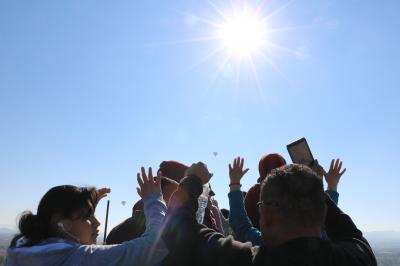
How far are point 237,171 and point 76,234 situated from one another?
166 cm

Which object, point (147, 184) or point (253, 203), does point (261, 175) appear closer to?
point (253, 203)

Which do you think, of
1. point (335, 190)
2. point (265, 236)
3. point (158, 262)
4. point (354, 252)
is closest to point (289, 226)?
point (265, 236)

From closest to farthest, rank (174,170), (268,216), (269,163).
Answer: (268,216)
(269,163)
(174,170)

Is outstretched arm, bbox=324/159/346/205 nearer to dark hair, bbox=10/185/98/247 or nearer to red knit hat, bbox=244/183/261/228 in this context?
red knit hat, bbox=244/183/261/228

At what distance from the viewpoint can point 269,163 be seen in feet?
13.9

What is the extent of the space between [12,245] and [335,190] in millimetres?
3176

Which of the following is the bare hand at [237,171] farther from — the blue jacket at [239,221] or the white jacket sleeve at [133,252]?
the white jacket sleeve at [133,252]

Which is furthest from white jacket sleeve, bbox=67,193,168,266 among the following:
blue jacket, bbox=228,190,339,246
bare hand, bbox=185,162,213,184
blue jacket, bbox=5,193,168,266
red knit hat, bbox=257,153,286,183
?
red knit hat, bbox=257,153,286,183

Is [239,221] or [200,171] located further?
[239,221]

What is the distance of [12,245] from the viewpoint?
10.6 ft

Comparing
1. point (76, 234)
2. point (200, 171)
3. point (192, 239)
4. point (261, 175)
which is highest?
point (261, 175)

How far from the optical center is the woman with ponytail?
2.99 metres

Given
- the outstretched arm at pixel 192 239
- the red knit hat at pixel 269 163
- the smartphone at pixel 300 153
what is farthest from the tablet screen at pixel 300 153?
the outstretched arm at pixel 192 239

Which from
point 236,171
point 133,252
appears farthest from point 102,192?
point 236,171
